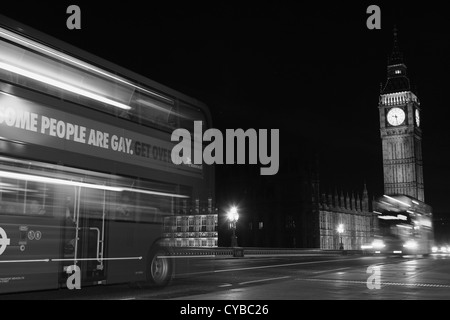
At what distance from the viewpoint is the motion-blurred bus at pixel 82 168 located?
784 cm

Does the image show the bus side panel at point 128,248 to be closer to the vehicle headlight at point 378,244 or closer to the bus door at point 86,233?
the bus door at point 86,233

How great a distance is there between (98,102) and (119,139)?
720 mm

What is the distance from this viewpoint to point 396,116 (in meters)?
110

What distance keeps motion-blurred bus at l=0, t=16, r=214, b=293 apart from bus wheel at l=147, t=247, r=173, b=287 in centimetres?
3

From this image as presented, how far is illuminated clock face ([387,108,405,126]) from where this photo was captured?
10861 centimetres

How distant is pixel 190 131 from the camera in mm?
10680

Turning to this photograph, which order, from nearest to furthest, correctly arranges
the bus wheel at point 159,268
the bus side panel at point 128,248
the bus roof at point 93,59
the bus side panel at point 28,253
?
the bus side panel at point 28,253 → the bus roof at point 93,59 → the bus side panel at point 128,248 → the bus wheel at point 159,268

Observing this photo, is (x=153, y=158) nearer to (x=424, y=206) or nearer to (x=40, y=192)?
(x=40, y=192)

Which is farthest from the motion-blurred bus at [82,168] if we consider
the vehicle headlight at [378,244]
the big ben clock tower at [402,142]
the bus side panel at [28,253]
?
the big ben clock tower at [402,142]

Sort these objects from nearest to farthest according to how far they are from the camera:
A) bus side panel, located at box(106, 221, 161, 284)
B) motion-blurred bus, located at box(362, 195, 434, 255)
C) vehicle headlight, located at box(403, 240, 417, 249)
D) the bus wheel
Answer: bus side panel, located at box(106, 221, 161, 284)
the bus wheel
motion-blurred bus, located at box(362, 195, 434, 255)
vehicle headlight, located at box(403, 240, 417, 249)

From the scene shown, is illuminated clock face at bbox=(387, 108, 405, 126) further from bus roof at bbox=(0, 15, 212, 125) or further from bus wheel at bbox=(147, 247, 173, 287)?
bus wheel at bbox=(147, 247, 173, 287)

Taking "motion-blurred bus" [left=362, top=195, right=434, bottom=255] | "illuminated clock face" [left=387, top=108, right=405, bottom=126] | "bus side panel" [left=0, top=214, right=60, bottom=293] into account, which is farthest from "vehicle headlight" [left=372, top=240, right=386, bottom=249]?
"illuminated clock face" [left=387, top=108, right=405, bottom=126]

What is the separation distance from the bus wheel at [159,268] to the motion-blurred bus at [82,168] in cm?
3

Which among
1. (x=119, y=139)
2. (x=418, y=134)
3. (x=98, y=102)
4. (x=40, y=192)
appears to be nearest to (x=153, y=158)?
(x=119, y=139)
